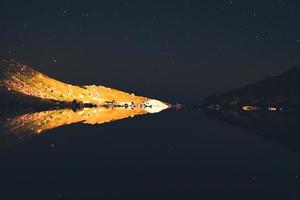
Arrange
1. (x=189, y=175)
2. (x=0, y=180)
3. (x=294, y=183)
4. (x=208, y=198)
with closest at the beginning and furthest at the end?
(x=208, y=198) < (x=0, y=180) < (x=294, y=183) < (x=189, y=175)

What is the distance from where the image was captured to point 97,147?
277ft

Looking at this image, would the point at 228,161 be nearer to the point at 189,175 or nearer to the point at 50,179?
the point at 189,175

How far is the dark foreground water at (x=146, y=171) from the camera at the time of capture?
41250mm

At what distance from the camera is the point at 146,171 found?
5494 cm

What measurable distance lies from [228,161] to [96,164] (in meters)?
20.0

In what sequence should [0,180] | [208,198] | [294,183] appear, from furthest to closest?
[294,183] → [0,180] → [208,198]

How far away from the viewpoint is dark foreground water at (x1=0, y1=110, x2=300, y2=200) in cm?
4125

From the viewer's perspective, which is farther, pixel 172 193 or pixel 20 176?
pixel 20 176

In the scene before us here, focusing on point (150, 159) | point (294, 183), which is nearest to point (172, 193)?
point (294, 183)

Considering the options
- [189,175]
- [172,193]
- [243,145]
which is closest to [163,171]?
[189,175]

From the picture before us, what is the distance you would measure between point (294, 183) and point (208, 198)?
1333cm

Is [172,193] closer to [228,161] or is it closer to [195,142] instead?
[228,161]

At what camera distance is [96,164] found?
60000 mm

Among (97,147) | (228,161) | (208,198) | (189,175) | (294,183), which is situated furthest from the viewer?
(97,147)
